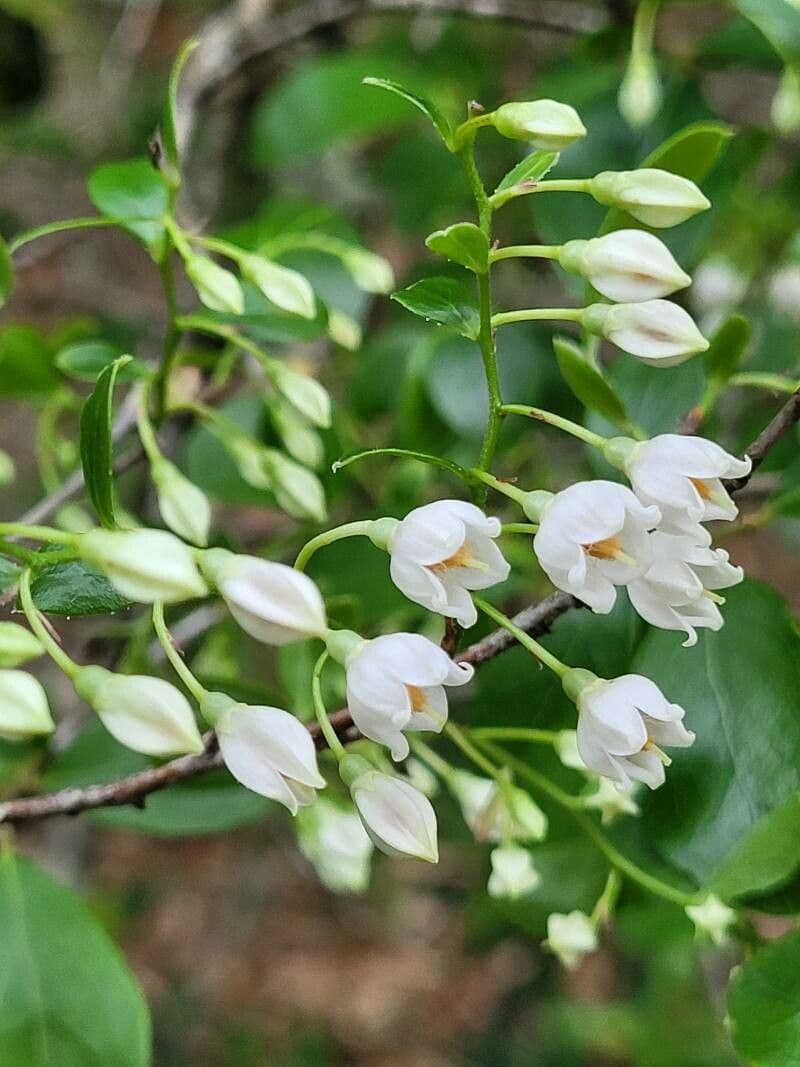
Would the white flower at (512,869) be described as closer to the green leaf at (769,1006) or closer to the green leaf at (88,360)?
the green leaf at (769,1006)

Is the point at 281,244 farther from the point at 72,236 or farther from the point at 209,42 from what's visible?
the point at 72,236

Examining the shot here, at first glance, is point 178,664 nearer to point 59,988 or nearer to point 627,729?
point 627,729

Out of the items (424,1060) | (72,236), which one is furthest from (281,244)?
(424,1060)

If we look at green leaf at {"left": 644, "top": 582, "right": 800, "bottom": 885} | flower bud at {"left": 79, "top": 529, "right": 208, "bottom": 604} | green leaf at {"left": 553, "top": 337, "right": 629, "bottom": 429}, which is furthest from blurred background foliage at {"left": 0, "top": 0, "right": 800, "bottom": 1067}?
flower bud at {"left": 79, "top": 529, "right": 208, "bottom": 604}

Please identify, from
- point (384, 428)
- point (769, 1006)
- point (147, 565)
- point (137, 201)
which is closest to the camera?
point (147, 565)

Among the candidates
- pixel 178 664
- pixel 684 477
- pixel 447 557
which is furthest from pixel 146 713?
pixel 684 477

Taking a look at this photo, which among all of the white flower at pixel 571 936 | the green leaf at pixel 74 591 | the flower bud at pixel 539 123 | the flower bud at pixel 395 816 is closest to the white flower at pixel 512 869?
the white flower at pixel 571 936

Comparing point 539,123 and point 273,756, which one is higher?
point 539,123
